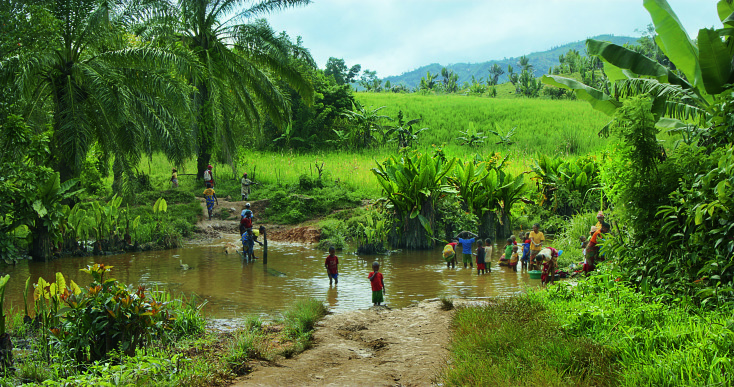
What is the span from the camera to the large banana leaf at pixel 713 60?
852 cm

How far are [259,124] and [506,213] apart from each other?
10.6 meters

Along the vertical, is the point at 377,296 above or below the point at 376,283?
below

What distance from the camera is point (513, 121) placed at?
135 feet

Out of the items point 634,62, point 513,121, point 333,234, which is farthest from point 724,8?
point 513,121

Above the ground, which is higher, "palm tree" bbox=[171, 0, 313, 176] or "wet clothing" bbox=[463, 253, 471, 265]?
"palm tree" bbox=[171, 0, 313, 176]

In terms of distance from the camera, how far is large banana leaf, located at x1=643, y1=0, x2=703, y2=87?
30.5 ft

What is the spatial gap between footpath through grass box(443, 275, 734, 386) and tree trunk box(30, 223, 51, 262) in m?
10.9

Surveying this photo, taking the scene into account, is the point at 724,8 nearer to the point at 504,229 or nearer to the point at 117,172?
the point at 504,229

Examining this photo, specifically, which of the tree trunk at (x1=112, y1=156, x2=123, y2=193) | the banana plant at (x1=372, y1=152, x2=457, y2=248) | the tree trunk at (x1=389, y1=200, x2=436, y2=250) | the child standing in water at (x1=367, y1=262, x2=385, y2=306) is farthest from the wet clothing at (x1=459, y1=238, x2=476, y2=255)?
the tree trunk at (x1=112, y1=156, x2=123, y2=193)

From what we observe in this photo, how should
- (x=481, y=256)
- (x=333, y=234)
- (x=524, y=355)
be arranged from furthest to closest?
(x=333, y=234) → (x=481, y=256) → (x=524, y=355)

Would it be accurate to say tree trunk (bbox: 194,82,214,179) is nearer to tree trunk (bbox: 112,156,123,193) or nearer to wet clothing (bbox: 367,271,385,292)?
tree trunk (bbox: 112,156,123,193)

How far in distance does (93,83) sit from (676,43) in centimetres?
1294

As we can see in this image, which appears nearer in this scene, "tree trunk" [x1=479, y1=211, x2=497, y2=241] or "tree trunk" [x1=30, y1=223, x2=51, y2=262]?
"tree trunk" [x1=30, y1=223, x2=51, y2=262]

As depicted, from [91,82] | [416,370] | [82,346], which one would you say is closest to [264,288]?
[82,346]
